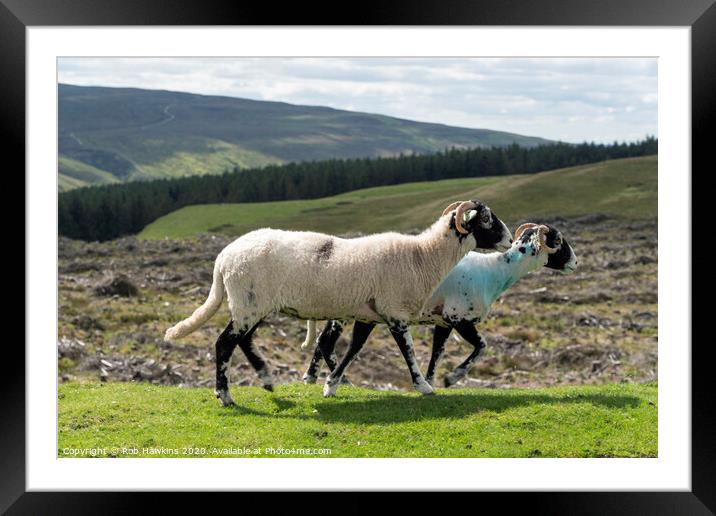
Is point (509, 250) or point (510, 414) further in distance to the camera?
point (509, 250)

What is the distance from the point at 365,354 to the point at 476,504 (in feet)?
62.2

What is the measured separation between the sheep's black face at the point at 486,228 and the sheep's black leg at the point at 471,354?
75.5 inches

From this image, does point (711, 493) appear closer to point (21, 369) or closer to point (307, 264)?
point (307, 264)

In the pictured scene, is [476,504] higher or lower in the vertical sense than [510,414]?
lower

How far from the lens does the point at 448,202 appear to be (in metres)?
78.3

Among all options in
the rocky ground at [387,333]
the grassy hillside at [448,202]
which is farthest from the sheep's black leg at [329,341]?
the grassy hillside at [448,202]

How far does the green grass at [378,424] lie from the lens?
15.9m

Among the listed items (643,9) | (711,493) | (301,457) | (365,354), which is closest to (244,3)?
(643,9)

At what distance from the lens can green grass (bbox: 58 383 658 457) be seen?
52.0 feet

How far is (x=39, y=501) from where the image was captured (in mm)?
14430

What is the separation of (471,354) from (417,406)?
1803 mm

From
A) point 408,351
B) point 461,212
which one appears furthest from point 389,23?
point 408,351

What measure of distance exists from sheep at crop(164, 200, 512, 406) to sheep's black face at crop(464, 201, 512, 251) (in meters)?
0.02

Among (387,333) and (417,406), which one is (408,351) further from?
(387,333)
